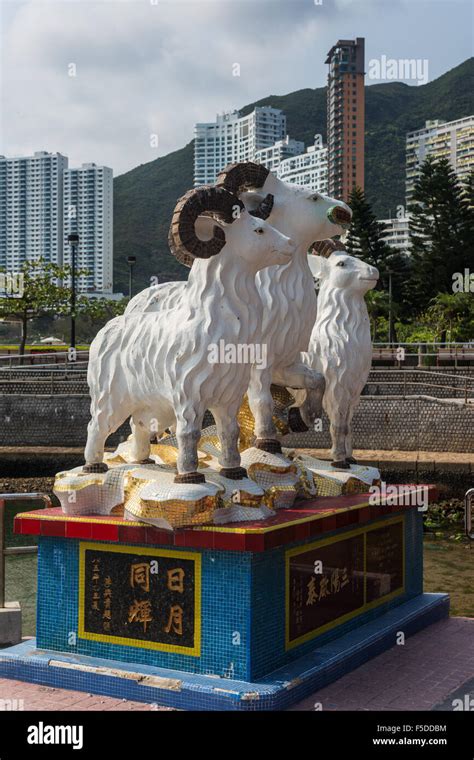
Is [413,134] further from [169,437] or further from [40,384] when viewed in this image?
[169,437]

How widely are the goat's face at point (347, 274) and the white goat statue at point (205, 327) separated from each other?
185 centimetres

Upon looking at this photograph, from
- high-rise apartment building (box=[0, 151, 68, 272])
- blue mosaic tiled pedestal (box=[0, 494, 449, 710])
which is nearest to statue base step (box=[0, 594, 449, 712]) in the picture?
blue mosaic tiled pedestal (box=[0, 494, 449, 710])

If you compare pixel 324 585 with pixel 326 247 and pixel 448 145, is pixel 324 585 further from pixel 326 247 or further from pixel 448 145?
pixel 448 145

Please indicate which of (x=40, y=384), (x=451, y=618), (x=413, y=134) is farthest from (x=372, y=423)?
(x=413, y=134)

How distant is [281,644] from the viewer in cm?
534

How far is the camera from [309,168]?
203ft

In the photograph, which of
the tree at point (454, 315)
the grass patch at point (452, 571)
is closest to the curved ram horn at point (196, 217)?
the grass patch at point (452, 571)

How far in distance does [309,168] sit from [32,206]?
66.2 ft

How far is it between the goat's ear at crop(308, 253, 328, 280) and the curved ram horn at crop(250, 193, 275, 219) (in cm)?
133

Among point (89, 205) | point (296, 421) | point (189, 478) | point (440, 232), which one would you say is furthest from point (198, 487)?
point (89, 205)

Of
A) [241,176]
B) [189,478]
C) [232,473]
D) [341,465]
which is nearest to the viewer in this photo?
[189,478]

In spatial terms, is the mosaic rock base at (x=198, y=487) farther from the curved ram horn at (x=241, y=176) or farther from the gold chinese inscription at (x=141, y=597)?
the curved ram horn at (x=241, y=176)

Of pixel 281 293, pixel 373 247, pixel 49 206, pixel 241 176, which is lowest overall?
pixel 281 293

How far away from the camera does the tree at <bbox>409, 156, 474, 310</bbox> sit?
33.8 m
